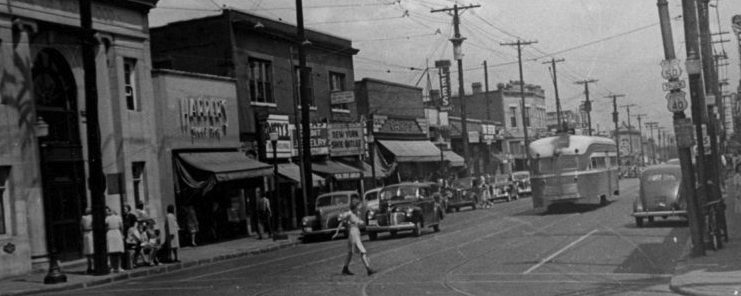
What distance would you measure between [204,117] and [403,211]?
9620mm

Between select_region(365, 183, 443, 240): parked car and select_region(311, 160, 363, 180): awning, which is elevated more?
select_region(311, 160, 363, 180): awning

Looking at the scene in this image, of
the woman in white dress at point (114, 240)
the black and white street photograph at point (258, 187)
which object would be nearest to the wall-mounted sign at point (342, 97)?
the black and white street photograph at point (258, 187)

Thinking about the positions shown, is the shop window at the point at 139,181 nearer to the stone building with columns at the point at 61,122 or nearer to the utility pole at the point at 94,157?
the stone building with columns at the point at 61,122

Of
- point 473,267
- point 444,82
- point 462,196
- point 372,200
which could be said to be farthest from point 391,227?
point 444,82

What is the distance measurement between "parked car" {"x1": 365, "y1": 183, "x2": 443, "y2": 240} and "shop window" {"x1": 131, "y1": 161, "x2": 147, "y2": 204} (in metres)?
7.55

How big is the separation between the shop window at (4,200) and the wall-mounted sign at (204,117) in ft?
31.3

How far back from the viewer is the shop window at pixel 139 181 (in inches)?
1137

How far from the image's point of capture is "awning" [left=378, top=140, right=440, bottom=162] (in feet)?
166

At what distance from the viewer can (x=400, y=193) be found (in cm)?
2925

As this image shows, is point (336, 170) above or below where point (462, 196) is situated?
above

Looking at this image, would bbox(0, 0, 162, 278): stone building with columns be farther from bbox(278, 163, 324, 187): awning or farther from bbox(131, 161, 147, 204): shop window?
bbox(278, 163, 324, 187): awning

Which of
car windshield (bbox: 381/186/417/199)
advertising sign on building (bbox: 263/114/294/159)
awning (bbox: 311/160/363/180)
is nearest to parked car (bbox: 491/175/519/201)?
awning (bbox: 311/160/363/180)

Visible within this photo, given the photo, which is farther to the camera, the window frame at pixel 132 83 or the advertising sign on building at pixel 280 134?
the advertising sign on building at pixel 280 134

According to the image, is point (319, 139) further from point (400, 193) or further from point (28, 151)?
point (28, 151)
